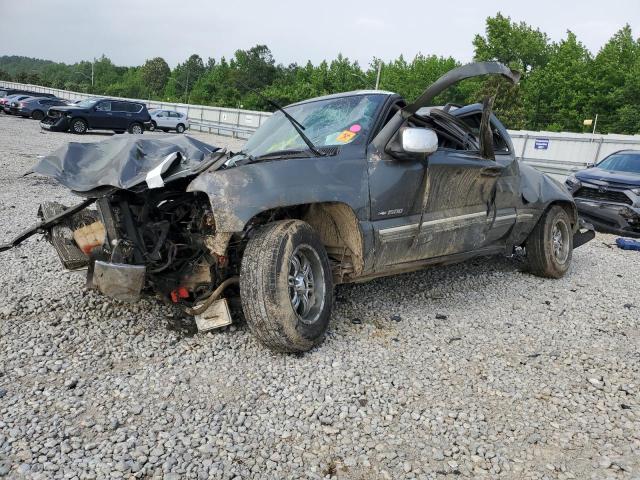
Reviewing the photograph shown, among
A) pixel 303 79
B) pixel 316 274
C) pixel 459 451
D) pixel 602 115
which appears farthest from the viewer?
pixel 303 79

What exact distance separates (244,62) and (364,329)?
87.2 metres

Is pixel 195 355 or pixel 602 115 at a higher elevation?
pixel 602 115

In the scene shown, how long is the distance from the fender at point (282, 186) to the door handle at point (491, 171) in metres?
1.51

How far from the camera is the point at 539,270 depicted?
5.90m

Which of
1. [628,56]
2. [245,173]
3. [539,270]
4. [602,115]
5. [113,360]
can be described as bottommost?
[113,360]

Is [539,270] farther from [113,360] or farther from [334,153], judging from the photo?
[113,360]

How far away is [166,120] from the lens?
103 ft

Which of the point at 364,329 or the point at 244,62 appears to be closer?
the point at 364,329

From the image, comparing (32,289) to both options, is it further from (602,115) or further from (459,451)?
(602,115)

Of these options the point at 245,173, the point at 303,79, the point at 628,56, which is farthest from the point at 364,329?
the point at 303,79

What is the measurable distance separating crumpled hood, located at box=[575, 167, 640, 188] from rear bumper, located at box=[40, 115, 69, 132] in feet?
66.1

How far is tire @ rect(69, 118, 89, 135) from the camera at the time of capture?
2322 cm

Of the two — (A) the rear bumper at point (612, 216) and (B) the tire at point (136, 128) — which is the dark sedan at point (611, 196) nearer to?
(A) the rear bumper at point (612, 216)

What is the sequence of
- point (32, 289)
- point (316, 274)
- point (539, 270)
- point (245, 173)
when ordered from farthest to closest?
point (539, 270)
point (32, 289)
point (316, 274)
point (245, 173)
